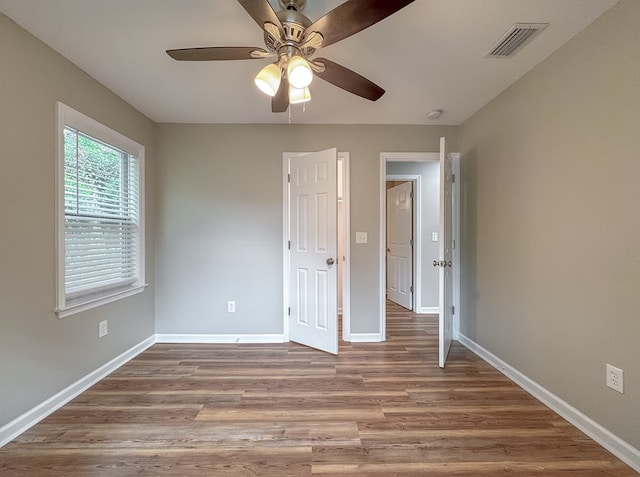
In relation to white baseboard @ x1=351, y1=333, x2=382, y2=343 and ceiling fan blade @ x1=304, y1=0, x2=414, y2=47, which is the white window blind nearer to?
ceiling fan blade @ x1=304, y1=0, x2=414, y2=47

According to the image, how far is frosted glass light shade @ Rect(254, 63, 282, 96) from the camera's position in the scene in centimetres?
146

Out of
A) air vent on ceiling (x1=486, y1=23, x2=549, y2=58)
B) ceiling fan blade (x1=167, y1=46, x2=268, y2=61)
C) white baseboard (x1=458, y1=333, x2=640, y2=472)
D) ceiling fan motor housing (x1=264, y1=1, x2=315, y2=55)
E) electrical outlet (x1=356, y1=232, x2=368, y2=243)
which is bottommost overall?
white baseboard (x1=458, y1=333, x2=640, y2=472)

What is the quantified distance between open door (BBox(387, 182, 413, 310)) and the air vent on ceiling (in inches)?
106

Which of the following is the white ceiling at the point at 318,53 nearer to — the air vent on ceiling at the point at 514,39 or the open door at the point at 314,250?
the air vent on ceiling at the point at 514,39

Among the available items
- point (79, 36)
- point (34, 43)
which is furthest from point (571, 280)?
point (34, 43)

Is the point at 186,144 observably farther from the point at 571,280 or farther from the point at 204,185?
the point at 571,280

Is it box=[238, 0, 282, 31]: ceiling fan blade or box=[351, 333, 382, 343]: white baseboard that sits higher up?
box=[238, 0, 282, 31]: ceiling fan blade

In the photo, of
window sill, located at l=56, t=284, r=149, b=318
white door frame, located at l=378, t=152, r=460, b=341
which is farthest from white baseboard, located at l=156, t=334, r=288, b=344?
white door frame, located at l=378, t=152, r=460, b=341

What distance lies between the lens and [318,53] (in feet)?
6.39

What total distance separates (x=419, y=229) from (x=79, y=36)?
413 centimetres

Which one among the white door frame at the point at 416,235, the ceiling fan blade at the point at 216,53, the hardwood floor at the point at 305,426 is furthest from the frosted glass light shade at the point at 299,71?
the white door frame at the point at 416,235

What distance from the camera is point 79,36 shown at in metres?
1.79

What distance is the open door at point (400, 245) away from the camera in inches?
180

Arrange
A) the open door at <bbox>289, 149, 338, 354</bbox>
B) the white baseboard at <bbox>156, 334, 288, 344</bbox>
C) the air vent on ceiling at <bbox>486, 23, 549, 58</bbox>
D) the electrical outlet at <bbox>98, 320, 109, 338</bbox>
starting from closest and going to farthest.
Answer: the air vent on ceiling at <bbox>486, 23, 549, 58</bbox>
the electrical outlet at <bbox>98, 320, 109, 338</bbox>
the open door at <bbox>289, 149, 338, 354</bbox>
the white baseboard at <bbox>156, 334, 288, 344</bbox>
